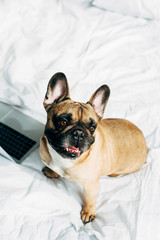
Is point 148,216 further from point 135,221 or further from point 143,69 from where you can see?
point 143,69

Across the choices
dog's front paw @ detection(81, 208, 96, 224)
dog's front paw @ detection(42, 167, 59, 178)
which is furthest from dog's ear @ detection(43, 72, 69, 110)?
dog's front paw @ detection(81, 208, 96, 224)

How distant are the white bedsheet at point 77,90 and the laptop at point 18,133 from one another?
0.05 m

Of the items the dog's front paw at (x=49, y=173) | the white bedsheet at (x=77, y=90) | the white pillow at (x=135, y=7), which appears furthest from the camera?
the white pillow at (x=135, y=7)

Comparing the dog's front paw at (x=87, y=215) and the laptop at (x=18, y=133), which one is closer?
the dog's front paw at (x=87, y=215)

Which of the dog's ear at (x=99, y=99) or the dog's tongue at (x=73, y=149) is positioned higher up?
the dog's ear at (x=99, y=99)

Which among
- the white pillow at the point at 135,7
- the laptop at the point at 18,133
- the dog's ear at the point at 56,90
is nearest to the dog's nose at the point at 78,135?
the dog's ear at the point at 56,90

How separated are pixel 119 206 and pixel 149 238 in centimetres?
16

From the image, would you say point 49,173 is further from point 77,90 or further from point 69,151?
point 77,90

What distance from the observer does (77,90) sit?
1.41 metres

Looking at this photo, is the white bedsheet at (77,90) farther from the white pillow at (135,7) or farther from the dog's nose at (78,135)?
the dog's nose at (78,135)

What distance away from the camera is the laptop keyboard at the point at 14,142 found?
1.17 m

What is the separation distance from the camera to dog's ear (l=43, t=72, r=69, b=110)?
87 centimetres

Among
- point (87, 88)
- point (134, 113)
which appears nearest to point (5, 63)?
point (87, 88)

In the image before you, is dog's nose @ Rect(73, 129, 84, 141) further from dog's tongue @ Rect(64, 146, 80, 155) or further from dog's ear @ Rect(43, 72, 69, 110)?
dog's ear @ Rect(43, 72, 69, 110)
